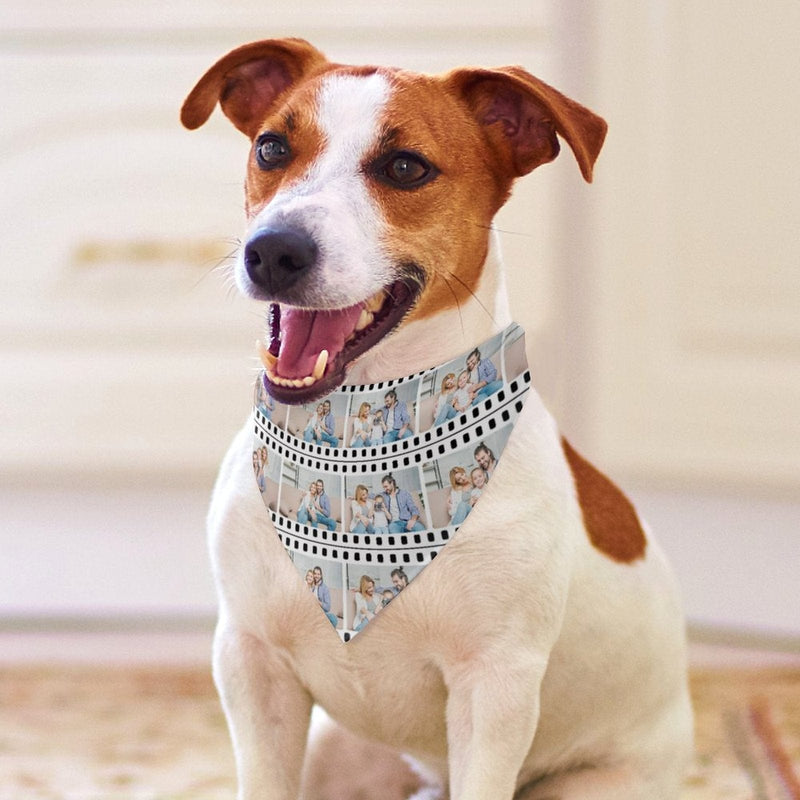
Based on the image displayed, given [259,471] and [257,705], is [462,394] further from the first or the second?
[257,705]

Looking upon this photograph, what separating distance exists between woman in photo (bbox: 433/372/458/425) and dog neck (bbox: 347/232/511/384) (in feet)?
0.08

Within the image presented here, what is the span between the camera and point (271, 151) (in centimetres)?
106

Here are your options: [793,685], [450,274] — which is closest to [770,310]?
[793,685]

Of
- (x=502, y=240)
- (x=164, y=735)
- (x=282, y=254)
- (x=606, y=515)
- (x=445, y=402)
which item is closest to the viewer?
(x=282, y=254)

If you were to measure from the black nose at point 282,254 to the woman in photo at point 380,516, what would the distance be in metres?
0.22

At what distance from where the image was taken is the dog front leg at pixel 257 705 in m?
1.07

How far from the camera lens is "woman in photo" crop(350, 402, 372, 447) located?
1042 mm

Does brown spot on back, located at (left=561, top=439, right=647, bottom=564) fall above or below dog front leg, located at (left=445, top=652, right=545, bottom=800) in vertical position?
above

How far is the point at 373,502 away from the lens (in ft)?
3.40

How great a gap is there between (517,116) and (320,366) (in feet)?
1.13

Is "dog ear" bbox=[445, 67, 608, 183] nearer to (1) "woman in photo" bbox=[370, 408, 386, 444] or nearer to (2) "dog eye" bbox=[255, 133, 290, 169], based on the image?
(2) "dog eye" bbox=[255, 133, 290, 169]

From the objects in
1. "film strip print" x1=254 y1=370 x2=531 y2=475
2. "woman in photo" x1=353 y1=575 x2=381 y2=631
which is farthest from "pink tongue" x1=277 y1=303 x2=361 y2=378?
"woman in photo" x1=353 y1=575 x2=381 y2=631

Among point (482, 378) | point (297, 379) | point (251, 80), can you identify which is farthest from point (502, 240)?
point (297, 379)

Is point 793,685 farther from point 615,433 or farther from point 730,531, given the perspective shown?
point 615,433
